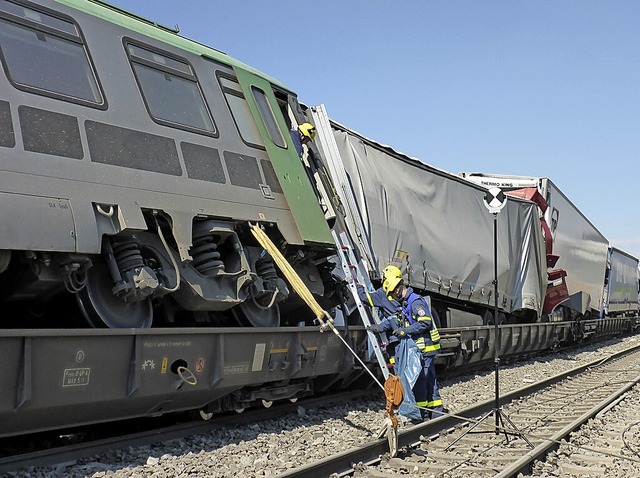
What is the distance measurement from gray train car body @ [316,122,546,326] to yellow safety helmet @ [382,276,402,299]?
3.24ft

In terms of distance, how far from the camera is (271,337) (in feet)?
24.5

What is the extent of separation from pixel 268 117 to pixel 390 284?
8.17ft

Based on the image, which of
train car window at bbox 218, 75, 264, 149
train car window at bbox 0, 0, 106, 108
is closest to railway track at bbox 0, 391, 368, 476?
train car window at bbox 0, 0, 106, 108

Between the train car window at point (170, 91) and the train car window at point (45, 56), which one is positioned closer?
the train car window at point (45, 56)

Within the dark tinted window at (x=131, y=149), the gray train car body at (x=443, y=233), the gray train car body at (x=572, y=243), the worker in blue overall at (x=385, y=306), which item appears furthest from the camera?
the gray train car body at (x=572, y=243)

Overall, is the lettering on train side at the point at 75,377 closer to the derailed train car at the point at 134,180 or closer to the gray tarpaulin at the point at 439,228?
the derailed train car at the point at 134,180

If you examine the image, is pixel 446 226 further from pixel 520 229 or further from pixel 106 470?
pixel 106 470

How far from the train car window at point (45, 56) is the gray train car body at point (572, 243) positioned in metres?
11.6

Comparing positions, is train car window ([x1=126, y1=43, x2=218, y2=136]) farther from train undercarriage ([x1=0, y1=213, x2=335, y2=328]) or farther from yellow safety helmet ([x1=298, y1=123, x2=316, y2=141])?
yellow safety helmet ([x1=298, y1=123, x2=316, y2=141])

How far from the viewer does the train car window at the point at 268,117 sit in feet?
27.3

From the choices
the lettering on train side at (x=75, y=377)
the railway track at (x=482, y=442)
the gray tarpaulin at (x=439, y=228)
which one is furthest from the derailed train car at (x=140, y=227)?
the gray tarpaulin at (x=439, y=228)

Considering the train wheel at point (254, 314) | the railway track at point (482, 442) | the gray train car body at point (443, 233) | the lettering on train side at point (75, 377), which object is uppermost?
the gray train car body at point (443, 233)

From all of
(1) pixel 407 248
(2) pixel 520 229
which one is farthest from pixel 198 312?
(2) pixel 520 229

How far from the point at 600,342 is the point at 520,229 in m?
12.7
